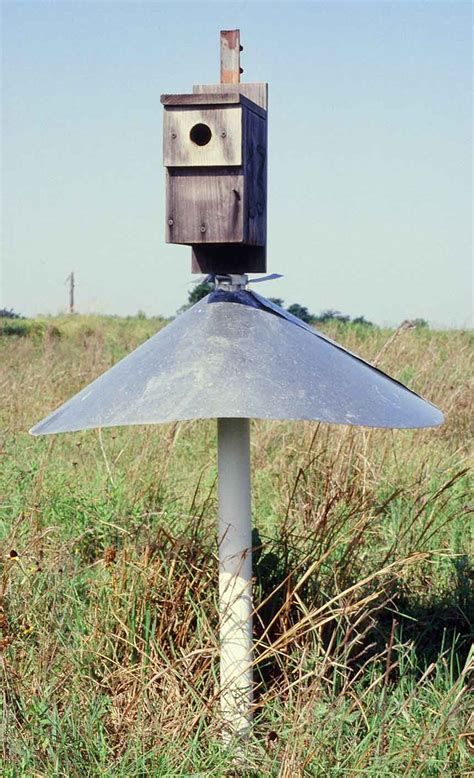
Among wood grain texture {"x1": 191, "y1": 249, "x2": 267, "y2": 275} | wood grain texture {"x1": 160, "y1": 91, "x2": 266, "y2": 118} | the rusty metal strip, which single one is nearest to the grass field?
wood grain texture {"x1": 191, "y1": 249, "x2": 267, "y2": 275}

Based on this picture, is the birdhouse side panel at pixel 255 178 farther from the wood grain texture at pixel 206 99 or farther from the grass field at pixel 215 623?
the grass field at pixel 215 623

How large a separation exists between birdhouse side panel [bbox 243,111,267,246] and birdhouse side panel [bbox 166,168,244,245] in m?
0.05

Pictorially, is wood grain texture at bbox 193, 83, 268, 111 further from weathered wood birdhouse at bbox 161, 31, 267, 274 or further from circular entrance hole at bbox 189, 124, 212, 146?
circular entrance hole at bbox 189, 124, 212, 146

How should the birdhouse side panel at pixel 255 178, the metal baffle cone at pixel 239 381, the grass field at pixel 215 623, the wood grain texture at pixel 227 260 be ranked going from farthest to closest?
the wood grain texture at pixel 227 260 < the birdhouse side panel at pixel 255 178 < the grass field at pixel 215 623 < the metal baffle cone at pixel 239 381

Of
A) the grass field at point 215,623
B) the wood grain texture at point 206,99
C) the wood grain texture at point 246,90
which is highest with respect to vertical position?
the wood grain texture at point 246,90

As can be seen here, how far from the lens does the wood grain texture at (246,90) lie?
11.6ft

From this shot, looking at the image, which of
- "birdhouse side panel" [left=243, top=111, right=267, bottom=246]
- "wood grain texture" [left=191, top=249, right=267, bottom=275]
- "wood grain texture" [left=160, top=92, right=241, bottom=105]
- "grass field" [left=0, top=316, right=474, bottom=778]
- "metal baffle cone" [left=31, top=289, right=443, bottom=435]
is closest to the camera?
"metal baffle cone" [left=31, top=289, right=443, bottom=435]

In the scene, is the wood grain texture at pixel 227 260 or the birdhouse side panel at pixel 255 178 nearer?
the birdhouse side panel at pixel 255 178

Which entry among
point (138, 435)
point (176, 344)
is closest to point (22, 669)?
point (176, 344)

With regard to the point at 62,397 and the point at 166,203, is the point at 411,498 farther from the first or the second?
the point at 62,397

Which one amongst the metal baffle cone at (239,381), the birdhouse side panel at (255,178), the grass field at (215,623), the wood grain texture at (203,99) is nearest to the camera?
the metal baffle cone at (239,381)

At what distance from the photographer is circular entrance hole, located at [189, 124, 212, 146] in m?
3.36

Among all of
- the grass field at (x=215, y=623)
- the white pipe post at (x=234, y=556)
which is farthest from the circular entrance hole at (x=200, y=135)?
the grass field at (x=215, y=623)

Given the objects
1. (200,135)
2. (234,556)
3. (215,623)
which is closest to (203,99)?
(200,135)
